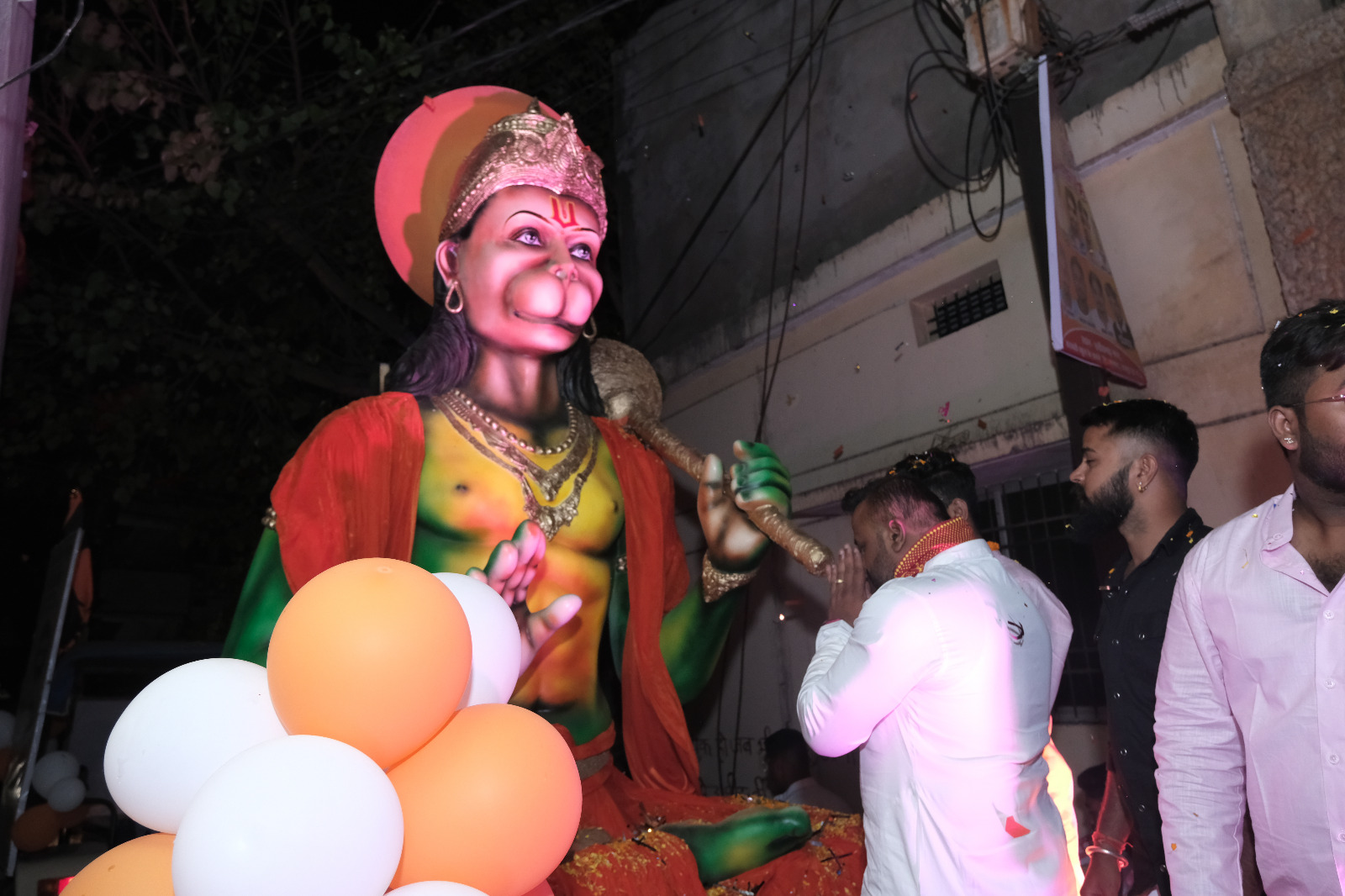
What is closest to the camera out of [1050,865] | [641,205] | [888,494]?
[1050,865]

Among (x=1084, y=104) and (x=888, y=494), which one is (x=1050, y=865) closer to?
(x=888, y=494)

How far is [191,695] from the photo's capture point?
1.80 metres

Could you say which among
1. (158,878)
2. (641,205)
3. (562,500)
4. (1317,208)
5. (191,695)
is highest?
(641,205)

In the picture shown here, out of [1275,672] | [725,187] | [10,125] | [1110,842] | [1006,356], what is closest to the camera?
[1275,672]

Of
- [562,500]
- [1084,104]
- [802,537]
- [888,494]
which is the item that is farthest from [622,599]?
[1084,104]

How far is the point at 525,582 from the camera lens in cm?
263

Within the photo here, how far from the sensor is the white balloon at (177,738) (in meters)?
1.76

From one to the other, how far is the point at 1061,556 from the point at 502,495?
309cm

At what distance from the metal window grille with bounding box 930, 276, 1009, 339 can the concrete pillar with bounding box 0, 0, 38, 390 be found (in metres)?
4.07

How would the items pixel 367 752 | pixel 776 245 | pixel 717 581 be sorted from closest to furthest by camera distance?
pixel 367 752
pixel 717 581
pixel 776 245

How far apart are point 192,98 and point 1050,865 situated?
25.5ft

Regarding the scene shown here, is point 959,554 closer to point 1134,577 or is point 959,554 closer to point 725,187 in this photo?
point 1134,577

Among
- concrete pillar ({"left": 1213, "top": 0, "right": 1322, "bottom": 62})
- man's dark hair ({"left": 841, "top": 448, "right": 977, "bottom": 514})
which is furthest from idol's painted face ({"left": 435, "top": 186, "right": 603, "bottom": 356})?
concrete pillar ({"left": 1213, "top": 0, "right": 1322, "bottom": 62})

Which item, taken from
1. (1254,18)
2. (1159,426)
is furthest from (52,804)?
(1254,18)
